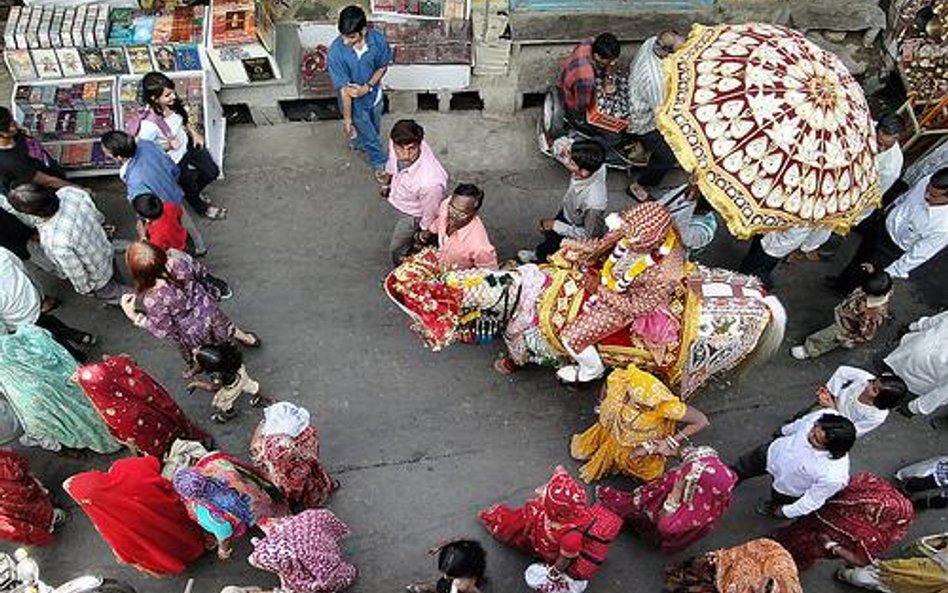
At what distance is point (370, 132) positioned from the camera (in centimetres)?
707

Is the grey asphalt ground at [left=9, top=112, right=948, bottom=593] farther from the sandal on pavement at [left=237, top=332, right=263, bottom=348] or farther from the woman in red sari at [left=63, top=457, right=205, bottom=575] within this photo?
the woman in red sari at [left=63, top=457, right=205, bottom=575]

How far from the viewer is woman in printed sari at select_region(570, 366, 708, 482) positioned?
5016 mm

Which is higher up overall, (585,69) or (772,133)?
(772,133)

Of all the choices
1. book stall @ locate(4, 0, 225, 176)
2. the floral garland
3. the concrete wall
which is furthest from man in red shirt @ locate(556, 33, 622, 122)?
book stall @ locate(4, 0, 225, 176)

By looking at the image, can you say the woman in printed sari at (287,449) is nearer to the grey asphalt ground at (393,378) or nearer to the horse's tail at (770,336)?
the grey asphalt ground at (393,378)

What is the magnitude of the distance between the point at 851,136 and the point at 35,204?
4947 mm

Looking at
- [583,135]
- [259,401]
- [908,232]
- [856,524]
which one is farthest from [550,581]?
[583,135]

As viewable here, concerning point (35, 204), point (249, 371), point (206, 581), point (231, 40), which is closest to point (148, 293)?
point (35, 204)

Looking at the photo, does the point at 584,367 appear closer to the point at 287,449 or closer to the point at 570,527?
the point at 570,527

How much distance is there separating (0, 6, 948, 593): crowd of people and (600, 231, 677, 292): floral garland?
0.01 metres

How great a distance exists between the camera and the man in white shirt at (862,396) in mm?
4984

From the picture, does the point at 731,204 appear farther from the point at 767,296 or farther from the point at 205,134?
the point at 205,134

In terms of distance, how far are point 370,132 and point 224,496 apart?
11.0 ft

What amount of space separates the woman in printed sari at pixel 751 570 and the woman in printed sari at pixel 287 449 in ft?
8.02
